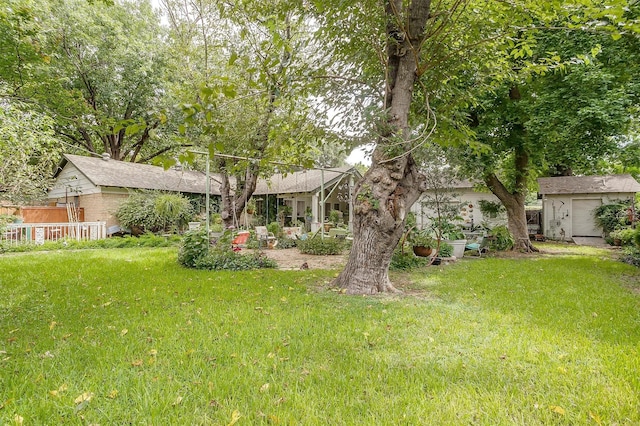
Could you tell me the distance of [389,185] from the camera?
5977 mm

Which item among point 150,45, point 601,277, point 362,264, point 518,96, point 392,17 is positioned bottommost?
point 601,277

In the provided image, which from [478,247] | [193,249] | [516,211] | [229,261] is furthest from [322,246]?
[516,211]

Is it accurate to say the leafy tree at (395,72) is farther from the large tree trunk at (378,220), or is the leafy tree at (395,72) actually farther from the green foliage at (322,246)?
the green foliage at (322,246)

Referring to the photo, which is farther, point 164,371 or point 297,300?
point 297,300

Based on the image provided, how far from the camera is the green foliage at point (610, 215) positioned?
52.5ft

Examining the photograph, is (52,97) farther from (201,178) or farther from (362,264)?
(201,178)

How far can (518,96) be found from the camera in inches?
475

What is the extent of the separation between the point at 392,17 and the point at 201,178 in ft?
62.4

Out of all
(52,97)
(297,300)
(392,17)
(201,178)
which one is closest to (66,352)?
(297,300)

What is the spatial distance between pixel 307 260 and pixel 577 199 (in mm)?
16423

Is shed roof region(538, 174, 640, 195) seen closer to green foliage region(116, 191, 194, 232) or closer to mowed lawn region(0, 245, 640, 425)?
mowed lawn region(0, 245, 640, 425)

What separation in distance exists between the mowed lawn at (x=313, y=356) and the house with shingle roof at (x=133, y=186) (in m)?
9.49

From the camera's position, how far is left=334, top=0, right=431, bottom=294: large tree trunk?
5.86m

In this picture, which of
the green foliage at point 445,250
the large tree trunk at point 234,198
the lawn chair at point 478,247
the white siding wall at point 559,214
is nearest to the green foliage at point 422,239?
the green foliage at point 445,250
